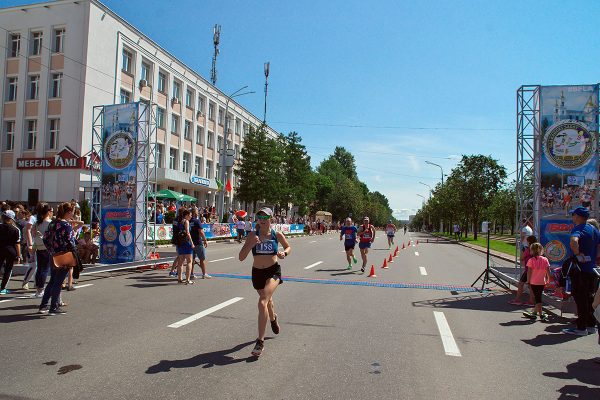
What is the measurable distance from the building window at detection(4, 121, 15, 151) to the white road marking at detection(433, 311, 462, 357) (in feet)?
113

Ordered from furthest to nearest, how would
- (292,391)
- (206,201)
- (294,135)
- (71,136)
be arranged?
(294,135) → (206,201) → (71,136) → (292,391)

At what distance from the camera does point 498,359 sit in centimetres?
576

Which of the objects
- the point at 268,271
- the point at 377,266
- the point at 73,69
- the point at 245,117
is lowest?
the point at 377,266

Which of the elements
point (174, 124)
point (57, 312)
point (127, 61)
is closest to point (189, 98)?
point (174, 124)

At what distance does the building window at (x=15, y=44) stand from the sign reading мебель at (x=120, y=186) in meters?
24.2

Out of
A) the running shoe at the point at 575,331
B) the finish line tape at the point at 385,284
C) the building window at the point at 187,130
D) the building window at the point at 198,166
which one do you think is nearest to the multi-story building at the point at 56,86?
the building window at the point at 187,130

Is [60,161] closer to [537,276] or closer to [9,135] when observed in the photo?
[9,135]

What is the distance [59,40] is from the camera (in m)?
31.8

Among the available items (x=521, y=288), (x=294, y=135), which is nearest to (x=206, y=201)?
(x=294, y=135)

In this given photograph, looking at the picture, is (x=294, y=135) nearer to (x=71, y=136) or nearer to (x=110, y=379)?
(x=71, y=136)

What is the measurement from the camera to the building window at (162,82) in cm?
4150

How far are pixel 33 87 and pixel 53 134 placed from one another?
159 inches

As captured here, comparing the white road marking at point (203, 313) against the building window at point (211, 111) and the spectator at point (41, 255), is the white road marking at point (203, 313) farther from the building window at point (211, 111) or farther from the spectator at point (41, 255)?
the building window at point (211, 111)

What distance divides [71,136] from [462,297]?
1137 inches
